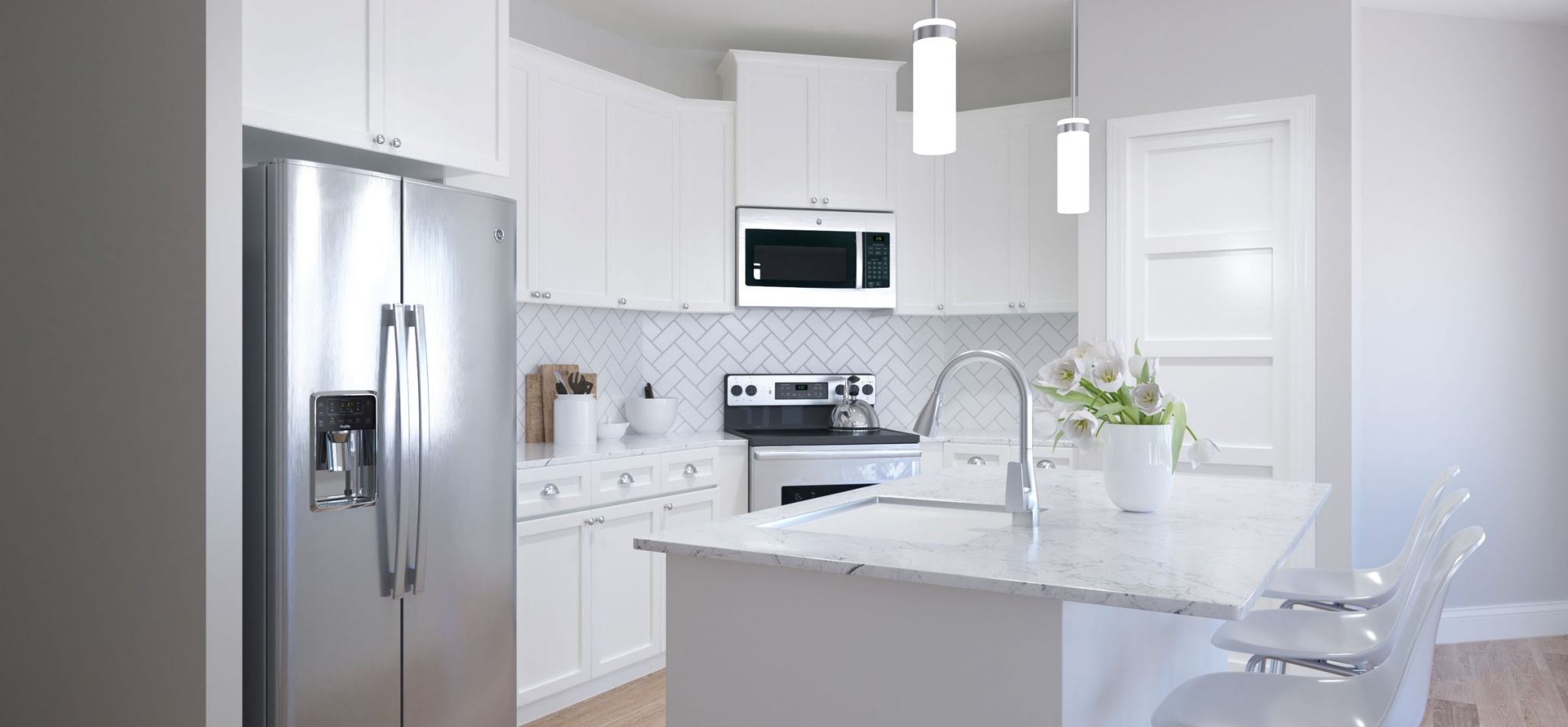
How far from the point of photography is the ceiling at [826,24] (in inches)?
159

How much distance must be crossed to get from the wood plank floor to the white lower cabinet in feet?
0.33

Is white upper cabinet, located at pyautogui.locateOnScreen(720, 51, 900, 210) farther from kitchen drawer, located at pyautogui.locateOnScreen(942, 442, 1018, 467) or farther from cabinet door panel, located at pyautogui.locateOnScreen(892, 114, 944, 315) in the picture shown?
kitchen drawer, located at pyautogui.locateOnScreen(942, 442, 1018, 467)

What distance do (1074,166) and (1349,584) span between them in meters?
1.25

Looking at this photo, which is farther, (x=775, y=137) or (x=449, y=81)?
(x=775, y=137)

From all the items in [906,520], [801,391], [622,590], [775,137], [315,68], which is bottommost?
[622,590]

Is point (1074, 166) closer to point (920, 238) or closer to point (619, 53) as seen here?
point (920, 238)

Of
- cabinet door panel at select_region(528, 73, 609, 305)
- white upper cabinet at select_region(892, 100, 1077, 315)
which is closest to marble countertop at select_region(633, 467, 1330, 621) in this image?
cabinet door panel at select_region(528, 73, 609, 305)

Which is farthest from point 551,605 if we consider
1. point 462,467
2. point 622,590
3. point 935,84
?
point 935,84

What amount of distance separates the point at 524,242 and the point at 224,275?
1.43 metres

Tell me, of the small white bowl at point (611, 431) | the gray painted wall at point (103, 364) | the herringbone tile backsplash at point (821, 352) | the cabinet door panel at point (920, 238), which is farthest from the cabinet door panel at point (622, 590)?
the cabinet door panel at point (920, 238)

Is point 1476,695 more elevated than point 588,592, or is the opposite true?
point 588,592

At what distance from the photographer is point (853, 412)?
4.66 metres

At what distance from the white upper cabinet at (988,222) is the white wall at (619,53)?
38.6 inches

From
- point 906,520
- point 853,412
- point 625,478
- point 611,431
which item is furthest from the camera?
point 853,412
